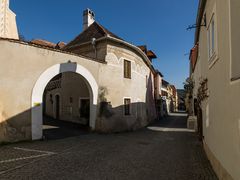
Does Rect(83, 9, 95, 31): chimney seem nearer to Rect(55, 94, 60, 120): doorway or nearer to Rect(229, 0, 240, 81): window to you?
Rect(55, 94, 60, 120): doorway

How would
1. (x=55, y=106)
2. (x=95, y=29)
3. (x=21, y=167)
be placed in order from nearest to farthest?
(x=21, y=167)
(x=95, y=29)
(x=55, y=106)

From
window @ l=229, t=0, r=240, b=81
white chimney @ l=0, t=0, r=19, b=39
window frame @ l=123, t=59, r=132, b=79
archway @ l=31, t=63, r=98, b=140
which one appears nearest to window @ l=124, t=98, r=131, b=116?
window frame @ l=123, t=59, r=132, b=79

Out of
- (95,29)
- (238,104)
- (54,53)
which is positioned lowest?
(238,104)

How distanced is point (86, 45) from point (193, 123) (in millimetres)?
11825

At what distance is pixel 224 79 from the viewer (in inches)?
182

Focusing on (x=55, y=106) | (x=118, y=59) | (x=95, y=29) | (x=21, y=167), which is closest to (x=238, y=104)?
(x=21, y=167)

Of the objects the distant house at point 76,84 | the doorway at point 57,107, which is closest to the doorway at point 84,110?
the distant house at point 76,84

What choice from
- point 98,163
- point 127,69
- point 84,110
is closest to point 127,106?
point 127,69

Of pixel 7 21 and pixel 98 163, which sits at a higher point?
pixel 7 21

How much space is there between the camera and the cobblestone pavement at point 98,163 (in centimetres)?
547

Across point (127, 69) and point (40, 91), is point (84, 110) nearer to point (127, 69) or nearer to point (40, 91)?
point (127, 69)

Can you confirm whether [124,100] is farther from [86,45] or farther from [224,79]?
[224,79]

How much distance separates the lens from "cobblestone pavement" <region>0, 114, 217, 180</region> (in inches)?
215

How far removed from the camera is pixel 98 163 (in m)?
6.59
